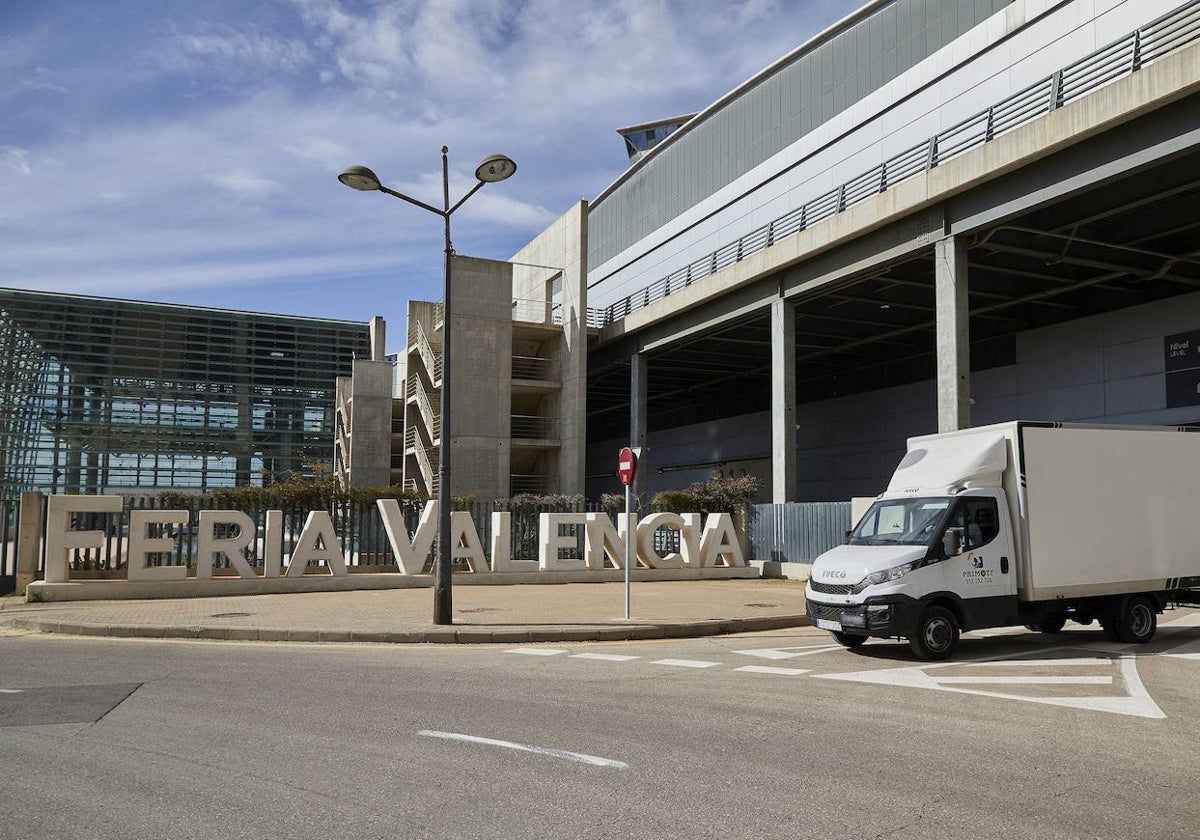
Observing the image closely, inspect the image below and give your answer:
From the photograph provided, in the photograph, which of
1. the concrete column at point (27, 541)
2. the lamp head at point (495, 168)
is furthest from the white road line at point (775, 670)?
the concrete column at point (27, 541)

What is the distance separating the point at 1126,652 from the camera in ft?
39.6

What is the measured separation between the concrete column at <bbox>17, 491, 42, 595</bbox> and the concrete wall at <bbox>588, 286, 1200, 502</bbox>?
29.7m

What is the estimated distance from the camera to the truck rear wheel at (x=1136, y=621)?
41.8 feet

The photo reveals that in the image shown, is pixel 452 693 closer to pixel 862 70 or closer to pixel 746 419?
pixel 862 70

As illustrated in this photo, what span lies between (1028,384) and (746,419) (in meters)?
18.1

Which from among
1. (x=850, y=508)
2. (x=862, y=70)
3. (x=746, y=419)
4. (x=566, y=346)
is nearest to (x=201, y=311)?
(x=566, y=346)

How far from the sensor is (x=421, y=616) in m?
16.0

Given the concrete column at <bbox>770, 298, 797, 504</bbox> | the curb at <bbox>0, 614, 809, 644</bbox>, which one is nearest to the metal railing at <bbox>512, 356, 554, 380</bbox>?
the concrete column at <bbox>770, 298, 797, 504</bbox>

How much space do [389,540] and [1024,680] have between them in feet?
55.1

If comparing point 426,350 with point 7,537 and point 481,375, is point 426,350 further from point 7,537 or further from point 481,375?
point 7,537

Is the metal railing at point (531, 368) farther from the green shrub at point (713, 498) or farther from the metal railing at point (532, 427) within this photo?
the green shrub at point (713, 498)

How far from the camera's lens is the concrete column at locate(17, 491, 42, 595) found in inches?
787

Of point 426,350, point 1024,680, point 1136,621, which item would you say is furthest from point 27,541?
point 426,350

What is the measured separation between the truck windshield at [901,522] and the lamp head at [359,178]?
345 inches
